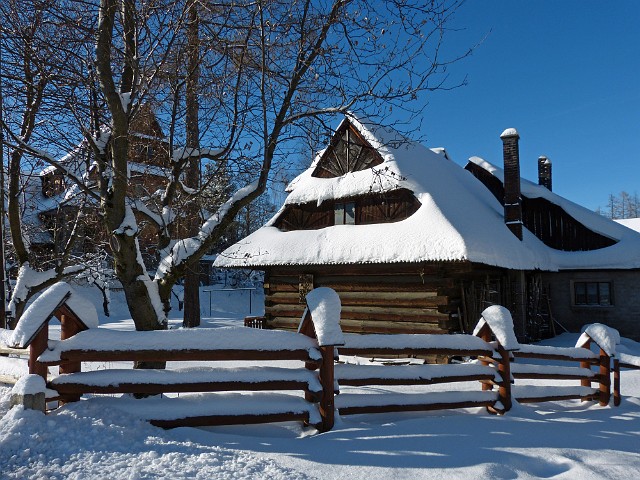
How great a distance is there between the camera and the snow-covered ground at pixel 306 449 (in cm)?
366

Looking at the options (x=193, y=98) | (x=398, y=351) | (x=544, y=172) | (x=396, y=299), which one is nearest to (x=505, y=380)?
(x=398, y=351)

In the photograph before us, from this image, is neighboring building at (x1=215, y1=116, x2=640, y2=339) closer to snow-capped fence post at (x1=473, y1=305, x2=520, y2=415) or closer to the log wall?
the log wall

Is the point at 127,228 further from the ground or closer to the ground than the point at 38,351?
further from the ground

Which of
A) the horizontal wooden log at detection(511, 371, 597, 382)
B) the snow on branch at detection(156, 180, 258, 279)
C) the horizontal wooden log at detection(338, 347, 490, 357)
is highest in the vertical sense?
the snow on branch at detection(156, 180, 258, 279)

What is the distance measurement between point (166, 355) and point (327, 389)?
63.3 inches

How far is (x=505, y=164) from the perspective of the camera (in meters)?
16.0

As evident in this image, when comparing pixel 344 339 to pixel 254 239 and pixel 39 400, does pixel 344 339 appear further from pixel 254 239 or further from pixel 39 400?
pixel 254 239

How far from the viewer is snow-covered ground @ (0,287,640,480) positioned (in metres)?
3.66

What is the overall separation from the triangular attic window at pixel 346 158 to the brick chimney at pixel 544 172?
31.4 feet

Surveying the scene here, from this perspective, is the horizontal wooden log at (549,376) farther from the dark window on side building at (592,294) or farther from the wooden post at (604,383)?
the dark window on side building at (592,294)

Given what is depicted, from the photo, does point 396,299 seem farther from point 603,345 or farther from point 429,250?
point 603,345

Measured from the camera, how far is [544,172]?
67.7ft

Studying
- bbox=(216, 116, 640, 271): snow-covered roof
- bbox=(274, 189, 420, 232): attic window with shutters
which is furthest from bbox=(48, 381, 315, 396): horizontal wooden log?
bbox=(274, 189, 420, 232): attic window with shutters

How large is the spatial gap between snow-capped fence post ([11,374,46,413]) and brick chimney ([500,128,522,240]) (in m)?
14.4
